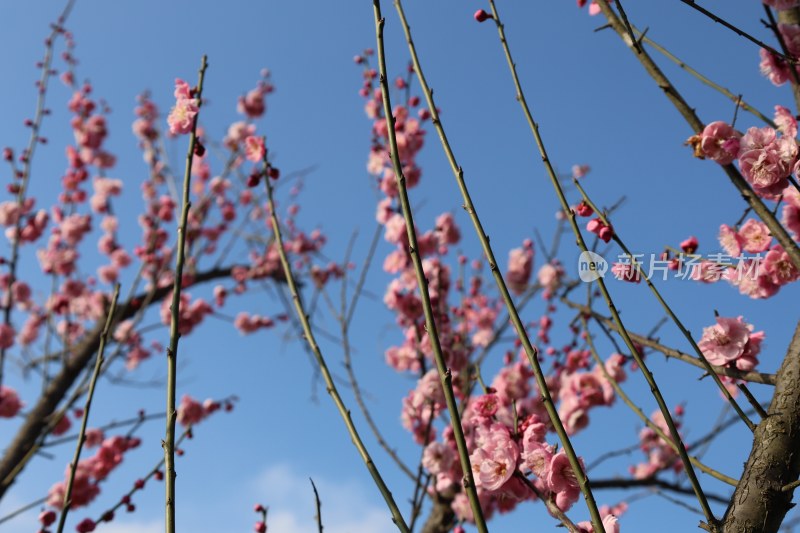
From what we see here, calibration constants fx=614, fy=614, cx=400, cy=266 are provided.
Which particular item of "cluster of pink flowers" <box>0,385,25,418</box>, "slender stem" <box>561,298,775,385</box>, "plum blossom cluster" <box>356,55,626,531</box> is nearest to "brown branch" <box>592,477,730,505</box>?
"plum blossom cluster" <box>356,55,626,531</box>

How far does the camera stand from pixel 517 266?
6.05m

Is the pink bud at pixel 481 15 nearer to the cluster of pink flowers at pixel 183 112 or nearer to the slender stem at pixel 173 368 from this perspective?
the cluster of pink flowers at pixel 183 112

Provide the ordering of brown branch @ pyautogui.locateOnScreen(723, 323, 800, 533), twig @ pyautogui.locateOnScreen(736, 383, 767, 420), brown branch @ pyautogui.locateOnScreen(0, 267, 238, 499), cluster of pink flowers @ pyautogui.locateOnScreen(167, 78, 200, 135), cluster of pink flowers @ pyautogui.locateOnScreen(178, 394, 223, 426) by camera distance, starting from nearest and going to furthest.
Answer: brown branch @ pyautogui.locateOnScreen(723, 323, 800, 533) → twig @ pyautogui.locateOnScreen(736, 383, 767, 420) → cluster of pink flowers @ pyautogui.locateOnScreen(167, 78, 200, 135) → brown branch @ pyautogui.locateOnScreen(0, 267, 238, 499) → cluster of pink flowers @ pyautogui.locateOnScreen(178, 394, 223, 426)

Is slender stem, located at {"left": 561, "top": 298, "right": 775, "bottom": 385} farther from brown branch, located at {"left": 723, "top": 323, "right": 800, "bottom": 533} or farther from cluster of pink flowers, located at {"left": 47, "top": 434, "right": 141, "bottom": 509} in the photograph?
cluster of pink flowers, located at {"left": 47, "top": 434, "right": 141, "bottom": 509}

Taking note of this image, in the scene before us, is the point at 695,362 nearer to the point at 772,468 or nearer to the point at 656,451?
the point at 772,468

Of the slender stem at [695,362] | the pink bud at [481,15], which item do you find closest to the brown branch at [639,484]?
the slender stem at [695,362]

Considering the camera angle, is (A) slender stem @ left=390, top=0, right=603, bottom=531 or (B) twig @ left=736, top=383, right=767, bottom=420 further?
(B) twig @ left=736, top=383, right=767, bottom=420

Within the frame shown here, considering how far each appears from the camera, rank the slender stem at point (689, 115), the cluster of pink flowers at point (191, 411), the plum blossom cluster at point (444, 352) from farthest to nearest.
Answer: the cluster of pink flowers at point (191, 411)
the plum blossom cluster at point (444, 352)
the slender stem at point (689, 115)

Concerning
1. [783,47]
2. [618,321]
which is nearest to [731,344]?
[618,321]

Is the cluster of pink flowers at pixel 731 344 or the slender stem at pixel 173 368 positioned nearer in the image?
the slender stem at pixel 173 368

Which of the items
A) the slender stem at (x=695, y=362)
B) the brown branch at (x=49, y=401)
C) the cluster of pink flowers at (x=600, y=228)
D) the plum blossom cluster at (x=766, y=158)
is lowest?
the slender stem at (x=695, y=362)

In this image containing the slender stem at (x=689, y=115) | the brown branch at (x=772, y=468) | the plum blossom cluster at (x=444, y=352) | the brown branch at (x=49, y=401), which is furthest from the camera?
the brown branch at (x=49, y=401)

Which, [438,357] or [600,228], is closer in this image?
[438,357]

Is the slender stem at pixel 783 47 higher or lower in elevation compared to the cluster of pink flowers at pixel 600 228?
higher
